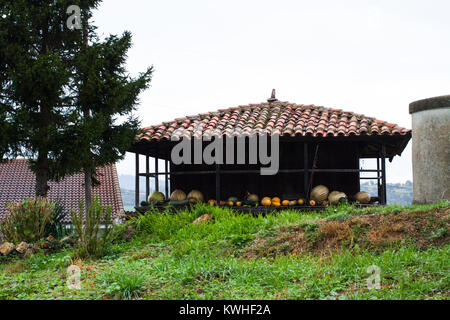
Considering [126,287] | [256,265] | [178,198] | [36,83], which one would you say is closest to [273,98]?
[178,198]

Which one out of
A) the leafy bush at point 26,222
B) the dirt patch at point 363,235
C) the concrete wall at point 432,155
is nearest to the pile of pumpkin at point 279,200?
the concrete wall at point 432,155

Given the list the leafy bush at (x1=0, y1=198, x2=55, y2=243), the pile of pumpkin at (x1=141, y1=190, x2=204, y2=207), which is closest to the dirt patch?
the pile of pumpkin at (x1=141, y1=190, x2=204, y2=207)

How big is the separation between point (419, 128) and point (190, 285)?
7.17 m

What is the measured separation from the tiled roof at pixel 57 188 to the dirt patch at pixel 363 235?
54.9 feet

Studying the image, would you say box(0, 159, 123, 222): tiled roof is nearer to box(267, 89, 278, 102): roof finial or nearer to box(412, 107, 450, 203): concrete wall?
box(267, 89, 278, 102): roof finial

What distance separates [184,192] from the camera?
45.4 ft

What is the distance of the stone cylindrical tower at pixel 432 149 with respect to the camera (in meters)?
9.21

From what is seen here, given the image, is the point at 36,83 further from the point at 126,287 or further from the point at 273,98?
the point at 273,98

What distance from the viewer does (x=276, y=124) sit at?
1311 centimetres

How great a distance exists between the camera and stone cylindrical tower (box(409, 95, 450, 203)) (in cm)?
921

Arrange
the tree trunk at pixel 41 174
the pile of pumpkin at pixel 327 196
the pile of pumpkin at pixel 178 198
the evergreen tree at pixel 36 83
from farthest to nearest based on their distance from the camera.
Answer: the pile of pumpkin at pixel 178 198 → the pile of pumpkin at pixel 327 196 → the tree trunk at pixel 41 174 → the evergreen tree at pixel 36 83

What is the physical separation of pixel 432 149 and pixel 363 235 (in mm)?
3795

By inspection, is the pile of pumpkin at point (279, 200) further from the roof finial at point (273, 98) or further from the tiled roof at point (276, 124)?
the roof finial at point (273, 98)

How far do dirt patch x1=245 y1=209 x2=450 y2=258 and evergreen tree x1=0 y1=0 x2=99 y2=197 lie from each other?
7.11 m
